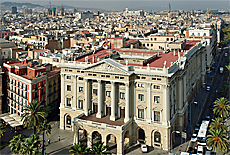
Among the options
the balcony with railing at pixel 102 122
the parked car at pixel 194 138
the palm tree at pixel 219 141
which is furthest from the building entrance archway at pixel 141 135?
the palm tree at pixel 219 141

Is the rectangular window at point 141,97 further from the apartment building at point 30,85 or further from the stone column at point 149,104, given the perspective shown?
the apartment building at point 30,85

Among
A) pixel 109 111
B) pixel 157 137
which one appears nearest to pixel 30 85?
pixel 109 111

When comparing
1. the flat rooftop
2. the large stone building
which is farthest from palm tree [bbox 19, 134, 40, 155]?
the flat rooftop

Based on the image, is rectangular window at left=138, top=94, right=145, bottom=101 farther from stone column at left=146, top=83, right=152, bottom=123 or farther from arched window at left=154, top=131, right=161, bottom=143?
arched window at left=154, top=131, right=161, bottom=143

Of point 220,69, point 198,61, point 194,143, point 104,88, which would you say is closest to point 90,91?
point 104,88

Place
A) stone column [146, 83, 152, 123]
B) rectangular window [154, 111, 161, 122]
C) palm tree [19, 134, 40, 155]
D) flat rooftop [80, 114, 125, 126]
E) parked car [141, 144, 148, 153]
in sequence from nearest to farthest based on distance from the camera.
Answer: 1. palm tree [19, 134, 40, 155]
2. parked car [141, 144, 148, 153]
3. stone column [146, 83, 152, 123]
4. rectangular window [154, 111, 161, 122]
5. flat rooftop [80, 114, 125, 126]

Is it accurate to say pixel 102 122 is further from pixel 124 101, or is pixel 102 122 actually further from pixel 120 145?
pixel 120 145
